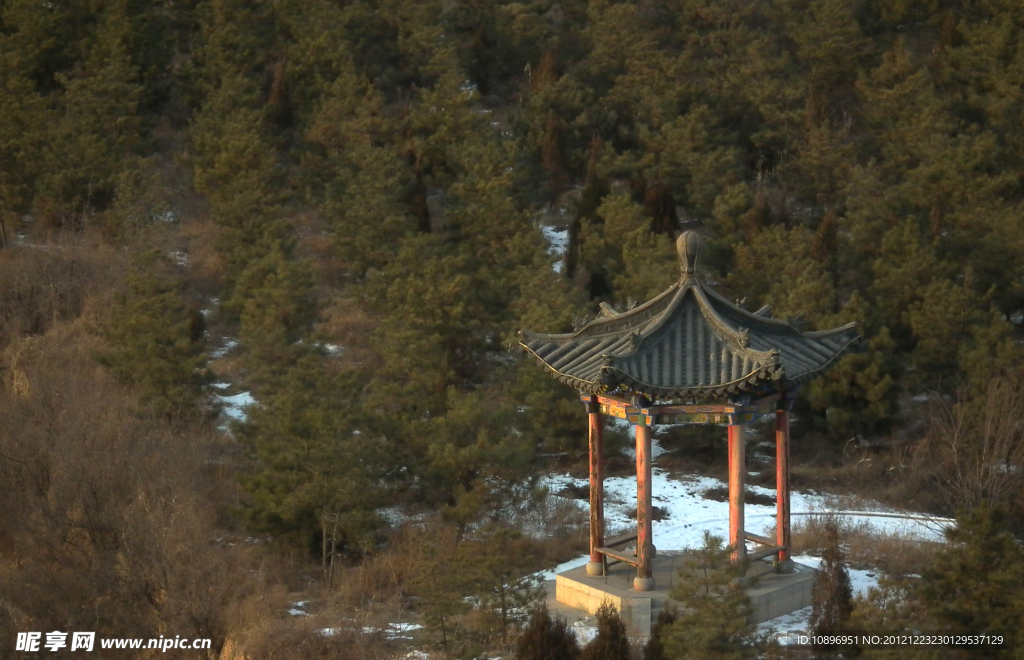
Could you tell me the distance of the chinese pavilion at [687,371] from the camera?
1160cm

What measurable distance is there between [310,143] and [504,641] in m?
16.7

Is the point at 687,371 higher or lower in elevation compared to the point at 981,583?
higher

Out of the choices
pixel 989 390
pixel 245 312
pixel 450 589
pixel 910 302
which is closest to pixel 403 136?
pixel 245 312

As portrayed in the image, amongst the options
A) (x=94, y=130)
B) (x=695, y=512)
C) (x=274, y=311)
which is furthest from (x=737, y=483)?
(x=94, y=130)

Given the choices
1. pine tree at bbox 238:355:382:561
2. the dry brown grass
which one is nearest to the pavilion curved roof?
the dry brown grass

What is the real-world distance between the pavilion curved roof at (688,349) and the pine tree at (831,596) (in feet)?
5.91

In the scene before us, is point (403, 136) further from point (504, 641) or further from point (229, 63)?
point (504, 641)

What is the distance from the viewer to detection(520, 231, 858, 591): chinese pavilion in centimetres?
1160

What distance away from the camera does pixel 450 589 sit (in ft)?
39.4

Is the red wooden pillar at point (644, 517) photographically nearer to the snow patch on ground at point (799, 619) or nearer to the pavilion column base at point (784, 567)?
the snow patch on ground at point (799, 619)

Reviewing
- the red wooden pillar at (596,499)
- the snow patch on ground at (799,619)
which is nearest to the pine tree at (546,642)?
the red wooden pillar at (596,499)

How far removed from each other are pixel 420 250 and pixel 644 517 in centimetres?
909

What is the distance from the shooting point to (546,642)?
1110cm

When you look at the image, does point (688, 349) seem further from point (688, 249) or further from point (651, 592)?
point (651, 592)
